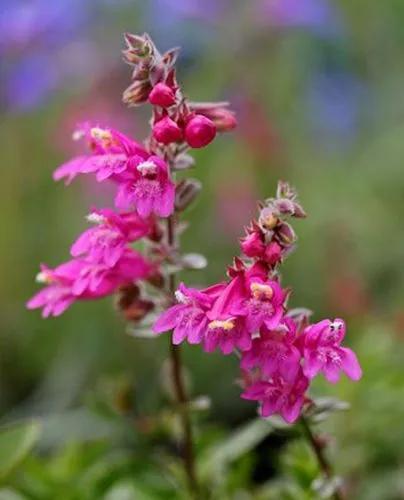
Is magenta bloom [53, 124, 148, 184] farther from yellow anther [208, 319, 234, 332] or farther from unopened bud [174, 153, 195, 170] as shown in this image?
yellow anther [208, 319, 234, 332]

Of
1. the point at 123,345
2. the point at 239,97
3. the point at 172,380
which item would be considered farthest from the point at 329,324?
the point at 239,97

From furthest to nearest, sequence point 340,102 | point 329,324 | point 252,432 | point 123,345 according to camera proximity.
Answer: point 340,102 < point 123,345 < point 252,432 < point 329,324

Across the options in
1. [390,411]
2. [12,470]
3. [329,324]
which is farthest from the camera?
[390,411]

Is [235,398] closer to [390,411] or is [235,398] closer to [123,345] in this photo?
[123,345]

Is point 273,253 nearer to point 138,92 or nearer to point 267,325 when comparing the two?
point 267,325

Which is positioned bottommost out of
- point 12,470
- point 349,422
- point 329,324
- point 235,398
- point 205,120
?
point 235,398

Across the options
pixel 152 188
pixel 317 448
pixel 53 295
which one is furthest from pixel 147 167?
pixel 317 448
